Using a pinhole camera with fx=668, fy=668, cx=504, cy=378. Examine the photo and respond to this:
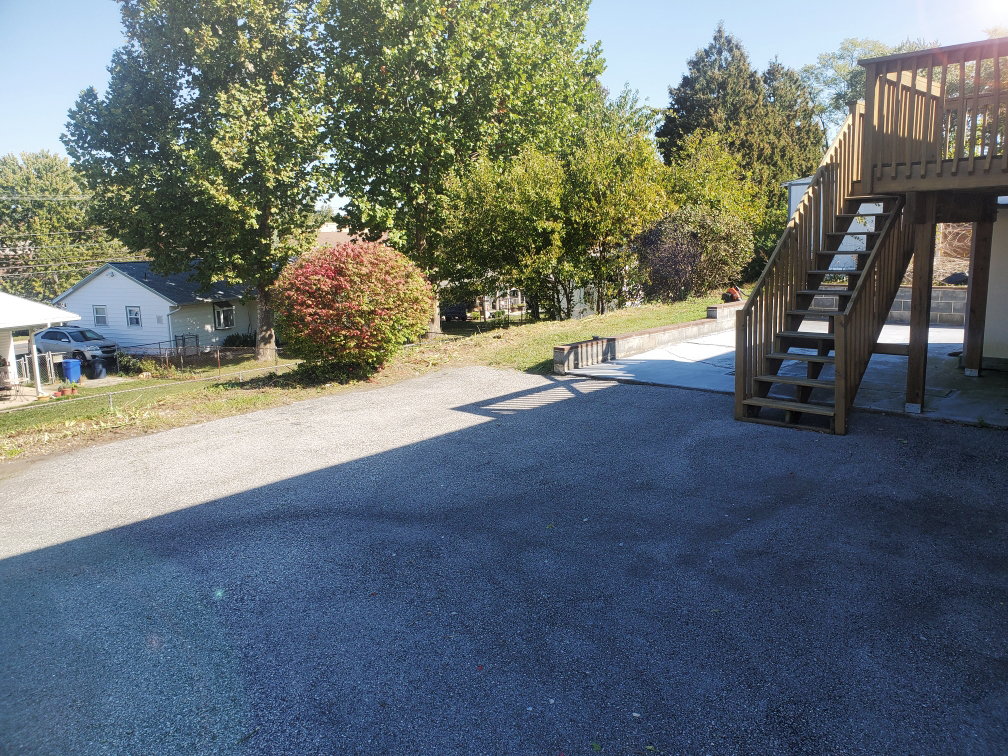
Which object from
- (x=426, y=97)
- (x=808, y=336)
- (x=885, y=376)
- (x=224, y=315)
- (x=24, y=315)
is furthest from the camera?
(x=224, y=315)

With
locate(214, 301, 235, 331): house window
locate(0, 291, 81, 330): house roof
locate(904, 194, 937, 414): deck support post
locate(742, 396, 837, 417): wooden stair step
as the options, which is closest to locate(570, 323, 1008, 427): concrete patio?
locate(904, 194, 937, 414): deck support post

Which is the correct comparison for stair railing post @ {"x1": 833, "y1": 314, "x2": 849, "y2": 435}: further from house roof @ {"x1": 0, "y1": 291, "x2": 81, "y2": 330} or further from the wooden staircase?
house roof @ {"x1": 0, "y1": 291, "x2": 81, "y2": 330}

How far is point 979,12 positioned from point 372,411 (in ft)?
121

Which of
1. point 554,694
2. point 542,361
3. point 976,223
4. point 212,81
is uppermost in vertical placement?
point 212,81

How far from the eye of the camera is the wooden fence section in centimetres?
642

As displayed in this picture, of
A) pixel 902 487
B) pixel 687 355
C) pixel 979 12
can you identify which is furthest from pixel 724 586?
pixel 979 12

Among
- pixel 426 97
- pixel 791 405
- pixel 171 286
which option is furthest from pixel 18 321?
pixel 791 405

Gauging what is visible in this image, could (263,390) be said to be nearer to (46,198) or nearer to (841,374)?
(841,374)

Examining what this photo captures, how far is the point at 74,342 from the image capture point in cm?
2511

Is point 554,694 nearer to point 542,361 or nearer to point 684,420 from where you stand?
point 684,420

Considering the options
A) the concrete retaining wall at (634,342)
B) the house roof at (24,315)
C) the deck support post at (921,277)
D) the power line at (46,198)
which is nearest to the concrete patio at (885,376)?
the concrete retaining wall at (634,342)

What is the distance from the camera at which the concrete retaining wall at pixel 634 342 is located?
1081 cm

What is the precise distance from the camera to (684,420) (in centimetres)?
779

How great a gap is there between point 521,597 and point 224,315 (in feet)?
93.3
